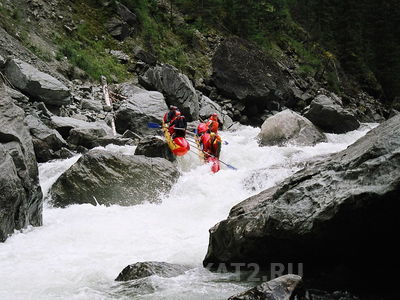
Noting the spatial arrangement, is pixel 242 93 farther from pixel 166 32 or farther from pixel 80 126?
pixel 80 126

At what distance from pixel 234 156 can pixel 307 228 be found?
10259 mm

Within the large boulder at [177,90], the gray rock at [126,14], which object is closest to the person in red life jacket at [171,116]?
the large boulder at [177,90]

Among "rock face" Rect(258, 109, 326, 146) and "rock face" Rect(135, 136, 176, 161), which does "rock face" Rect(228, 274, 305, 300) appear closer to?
"rock face" Rect(135, 136, 176, 161)

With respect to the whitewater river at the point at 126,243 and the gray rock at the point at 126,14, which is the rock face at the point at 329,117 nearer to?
the whitewater river at the point at 126,243

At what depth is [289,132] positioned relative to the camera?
51.5ft

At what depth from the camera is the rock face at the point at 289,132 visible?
614 inches

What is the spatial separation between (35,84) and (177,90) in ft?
23.1

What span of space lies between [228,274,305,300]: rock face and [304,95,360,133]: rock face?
49.5 feet

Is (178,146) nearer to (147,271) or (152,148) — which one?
(152,148)

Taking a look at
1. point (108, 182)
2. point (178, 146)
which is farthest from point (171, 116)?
point (108, 182)

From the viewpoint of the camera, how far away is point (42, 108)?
550 inches

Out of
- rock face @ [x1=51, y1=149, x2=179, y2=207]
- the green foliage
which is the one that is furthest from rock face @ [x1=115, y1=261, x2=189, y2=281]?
the green foliage

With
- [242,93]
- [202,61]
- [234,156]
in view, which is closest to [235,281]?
[234,156]

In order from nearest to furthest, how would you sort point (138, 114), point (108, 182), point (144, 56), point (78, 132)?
point (108, 182) → point (78, 132) → point (138, 114) → point (144, 56)
